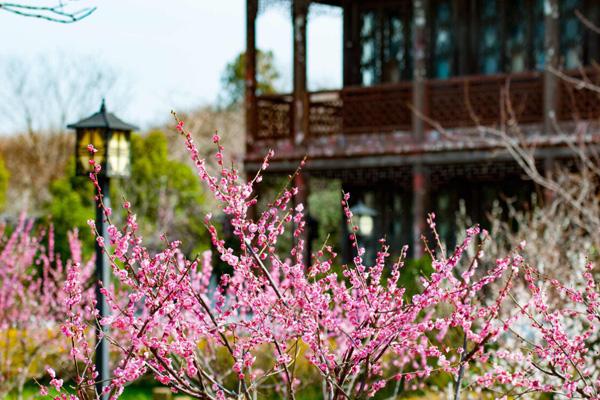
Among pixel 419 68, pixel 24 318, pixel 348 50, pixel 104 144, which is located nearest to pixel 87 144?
pixel 104 144

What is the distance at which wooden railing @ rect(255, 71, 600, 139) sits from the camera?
16219mm

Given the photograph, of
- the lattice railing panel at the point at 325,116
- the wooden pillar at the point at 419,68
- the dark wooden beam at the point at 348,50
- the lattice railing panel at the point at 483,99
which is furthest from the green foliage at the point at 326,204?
the wooden pillar at the point at 419,68

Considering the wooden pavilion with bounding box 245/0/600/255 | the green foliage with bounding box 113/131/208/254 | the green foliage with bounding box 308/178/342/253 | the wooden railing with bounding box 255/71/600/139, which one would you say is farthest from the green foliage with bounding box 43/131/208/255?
the wooden railing with bounding box 255/71/600/139

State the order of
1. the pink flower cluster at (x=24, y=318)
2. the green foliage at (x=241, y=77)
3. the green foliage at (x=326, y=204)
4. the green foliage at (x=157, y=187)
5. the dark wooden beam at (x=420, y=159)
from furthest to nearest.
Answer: the green foliage at (x=241, y=77), the green foliage at (x=326, y=204), the green foliage at (x=157, y=187), the dark wooden beam at (x=420, y=159), the pink flower cluster at (x=24, y=318)

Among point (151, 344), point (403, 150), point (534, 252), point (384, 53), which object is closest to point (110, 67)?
point (384, 53)

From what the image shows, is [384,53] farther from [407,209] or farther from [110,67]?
[110,67]

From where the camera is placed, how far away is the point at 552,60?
15.8 metres

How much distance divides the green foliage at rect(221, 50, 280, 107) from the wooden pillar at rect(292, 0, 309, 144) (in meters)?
20.0

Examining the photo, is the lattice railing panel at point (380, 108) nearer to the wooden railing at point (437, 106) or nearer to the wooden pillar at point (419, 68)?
the wooden railing at point (437, 106)

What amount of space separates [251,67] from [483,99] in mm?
3864

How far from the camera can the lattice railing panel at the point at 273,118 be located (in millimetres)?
18188

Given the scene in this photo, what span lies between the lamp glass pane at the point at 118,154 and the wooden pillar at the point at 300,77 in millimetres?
8761

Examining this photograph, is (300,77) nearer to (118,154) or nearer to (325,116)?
(325,116)

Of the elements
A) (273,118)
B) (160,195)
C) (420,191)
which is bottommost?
(160,195)
